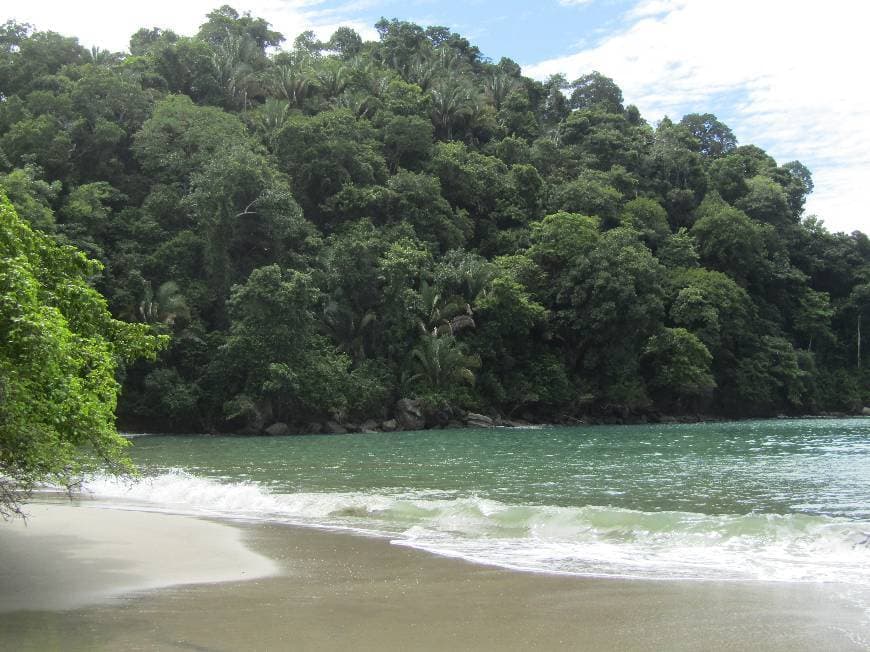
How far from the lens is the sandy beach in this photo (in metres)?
5.05

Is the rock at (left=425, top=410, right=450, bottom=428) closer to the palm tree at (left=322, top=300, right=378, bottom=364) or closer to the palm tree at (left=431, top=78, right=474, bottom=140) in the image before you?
the palm tree at (left=322, top=300, right=378, bottom=364)

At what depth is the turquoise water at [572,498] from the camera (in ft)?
26.2

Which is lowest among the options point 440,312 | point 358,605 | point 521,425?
point 521,425

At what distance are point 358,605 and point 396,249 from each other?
28.6m

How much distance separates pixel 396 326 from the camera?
110 feet

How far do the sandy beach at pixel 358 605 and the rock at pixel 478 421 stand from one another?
999 inches

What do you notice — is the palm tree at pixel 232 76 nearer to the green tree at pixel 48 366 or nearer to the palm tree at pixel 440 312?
the palm tree at pixel 440 312

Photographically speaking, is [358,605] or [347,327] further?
[347,327]

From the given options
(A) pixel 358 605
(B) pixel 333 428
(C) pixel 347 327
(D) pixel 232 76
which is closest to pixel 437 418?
(B) pixel 333 428

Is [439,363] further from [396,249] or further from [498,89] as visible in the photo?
[498,89]

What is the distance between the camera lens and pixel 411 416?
32.5 metres

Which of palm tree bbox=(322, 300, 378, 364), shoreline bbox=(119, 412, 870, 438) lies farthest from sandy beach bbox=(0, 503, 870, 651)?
palm tree bbox=(322, 300, 378, 364)

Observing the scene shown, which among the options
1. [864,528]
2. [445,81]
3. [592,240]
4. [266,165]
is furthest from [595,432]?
[445,81]

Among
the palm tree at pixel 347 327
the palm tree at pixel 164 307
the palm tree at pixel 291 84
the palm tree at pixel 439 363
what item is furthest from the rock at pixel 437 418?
the palm tree at pixel 291 84
